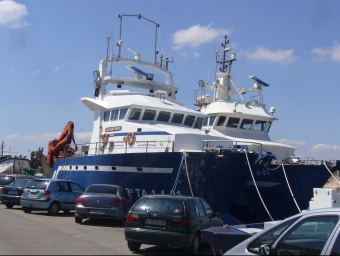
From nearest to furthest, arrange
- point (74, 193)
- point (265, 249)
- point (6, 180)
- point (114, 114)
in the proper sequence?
1. point (265, 249)
2. point (74, 193)
3. point (114, 114)
4. point (6, 180)

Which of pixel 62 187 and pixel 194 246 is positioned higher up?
pixel 62 187

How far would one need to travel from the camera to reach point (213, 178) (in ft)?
53.8

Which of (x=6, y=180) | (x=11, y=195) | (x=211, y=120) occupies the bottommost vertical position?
(x=11, y=195)

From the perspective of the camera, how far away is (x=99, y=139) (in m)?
22.2

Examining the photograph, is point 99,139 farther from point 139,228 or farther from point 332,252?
point 332,252

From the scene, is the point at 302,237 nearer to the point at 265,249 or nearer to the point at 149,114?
the point at 265,249

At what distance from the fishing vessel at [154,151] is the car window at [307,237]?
410 inches

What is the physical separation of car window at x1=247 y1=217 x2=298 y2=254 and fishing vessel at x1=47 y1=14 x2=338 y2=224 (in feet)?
34.2

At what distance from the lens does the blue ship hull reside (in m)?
16.5

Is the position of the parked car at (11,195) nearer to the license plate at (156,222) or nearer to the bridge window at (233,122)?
the bridge window at (233,122)

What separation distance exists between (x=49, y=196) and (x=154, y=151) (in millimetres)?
4423

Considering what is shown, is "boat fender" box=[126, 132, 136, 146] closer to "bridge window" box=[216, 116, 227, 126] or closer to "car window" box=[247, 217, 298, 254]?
"bridge window" box=[216, 116, 227, 126]

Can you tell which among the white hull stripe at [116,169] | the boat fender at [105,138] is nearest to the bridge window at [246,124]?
the boat fender at [105,138]

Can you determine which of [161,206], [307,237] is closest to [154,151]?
[161,206]
